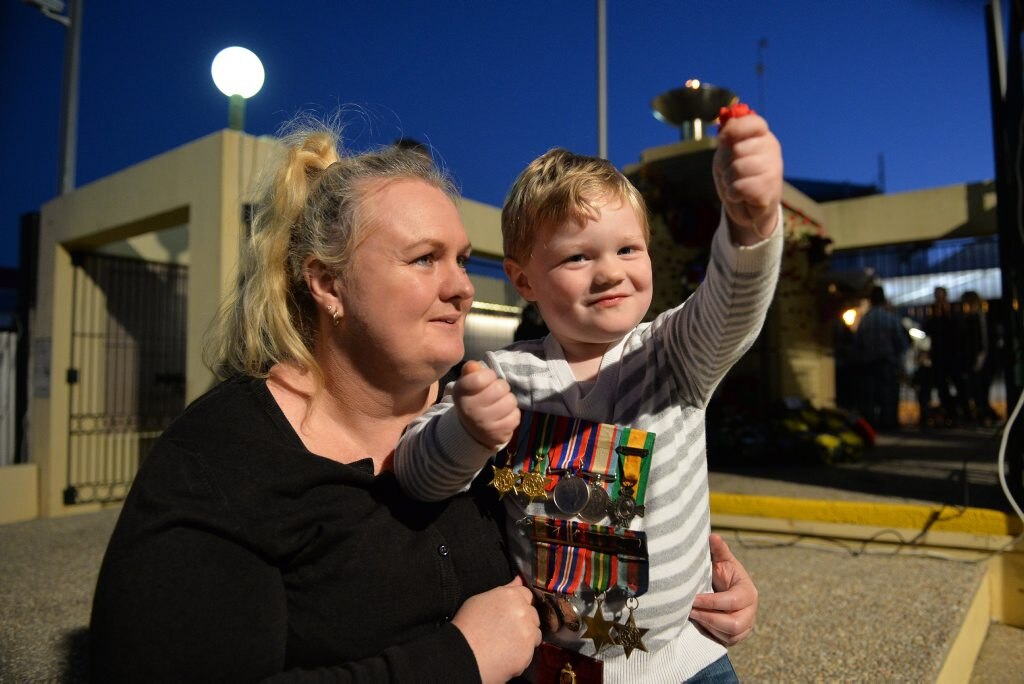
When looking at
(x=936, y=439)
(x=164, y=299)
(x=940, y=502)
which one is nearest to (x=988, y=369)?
(x=936, y=439)

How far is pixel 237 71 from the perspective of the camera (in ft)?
18.3

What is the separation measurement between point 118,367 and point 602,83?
19.7 feet

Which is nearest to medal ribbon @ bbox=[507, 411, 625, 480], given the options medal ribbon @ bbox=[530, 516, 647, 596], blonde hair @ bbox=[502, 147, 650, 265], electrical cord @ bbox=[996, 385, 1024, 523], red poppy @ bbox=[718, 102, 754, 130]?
medal ribbon @ bbox=[530, 516, 647, 596]

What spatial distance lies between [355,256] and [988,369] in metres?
11.5

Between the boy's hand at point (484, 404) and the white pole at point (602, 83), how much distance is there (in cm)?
602

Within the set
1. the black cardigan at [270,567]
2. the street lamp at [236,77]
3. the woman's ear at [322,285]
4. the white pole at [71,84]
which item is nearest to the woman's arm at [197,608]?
the black cardigan at [270,567]

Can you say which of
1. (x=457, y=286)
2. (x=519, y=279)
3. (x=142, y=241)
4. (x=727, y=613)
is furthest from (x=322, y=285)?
(x=142, y=241)

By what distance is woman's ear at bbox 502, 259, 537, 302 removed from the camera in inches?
58.4

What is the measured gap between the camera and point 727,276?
109 cm

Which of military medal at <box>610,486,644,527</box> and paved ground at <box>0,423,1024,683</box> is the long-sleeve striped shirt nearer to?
military medal at <box>610,486,644,527</box>

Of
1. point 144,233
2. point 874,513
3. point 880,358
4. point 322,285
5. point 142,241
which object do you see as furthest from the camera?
point 880,358

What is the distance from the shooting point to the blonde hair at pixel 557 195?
1323 mm

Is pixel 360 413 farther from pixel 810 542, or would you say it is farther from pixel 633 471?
pixel 810 542

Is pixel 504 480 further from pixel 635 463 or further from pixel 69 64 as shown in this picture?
pixel 69 64
